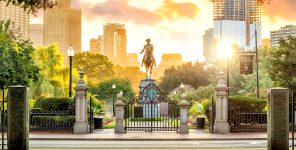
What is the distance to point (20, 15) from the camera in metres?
91.6

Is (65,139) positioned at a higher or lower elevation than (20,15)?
lower

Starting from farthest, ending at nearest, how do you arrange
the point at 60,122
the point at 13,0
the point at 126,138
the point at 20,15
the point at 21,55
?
the point at 20,15, the point at 21,55, the point at 60,122, the point at 126,138, the point at 13,0

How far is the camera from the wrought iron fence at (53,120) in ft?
100

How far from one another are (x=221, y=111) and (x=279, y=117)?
1350 cm

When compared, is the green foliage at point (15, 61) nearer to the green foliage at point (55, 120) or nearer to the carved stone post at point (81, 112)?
the green foliage at point (55, 120)

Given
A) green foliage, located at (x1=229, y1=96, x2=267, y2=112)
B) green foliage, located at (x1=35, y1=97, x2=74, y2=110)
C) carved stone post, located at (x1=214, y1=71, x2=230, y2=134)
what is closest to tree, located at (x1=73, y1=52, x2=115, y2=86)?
green foliage, located at (x1=35, y1=97, x2=74, y2=110)

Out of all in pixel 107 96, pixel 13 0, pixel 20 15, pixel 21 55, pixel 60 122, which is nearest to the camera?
pixel 13 0

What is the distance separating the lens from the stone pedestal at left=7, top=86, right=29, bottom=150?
53.6ft

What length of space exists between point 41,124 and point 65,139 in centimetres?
515

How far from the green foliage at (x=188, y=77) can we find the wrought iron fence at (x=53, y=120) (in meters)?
77.4

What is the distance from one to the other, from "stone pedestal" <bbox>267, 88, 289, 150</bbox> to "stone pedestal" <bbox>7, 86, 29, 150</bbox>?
23.3 ft

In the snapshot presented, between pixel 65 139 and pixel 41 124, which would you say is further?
pixel 41 124

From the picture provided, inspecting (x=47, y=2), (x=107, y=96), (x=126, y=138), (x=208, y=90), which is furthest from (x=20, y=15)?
(x=47, y=2)

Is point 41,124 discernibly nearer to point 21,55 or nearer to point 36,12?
point 36,12
